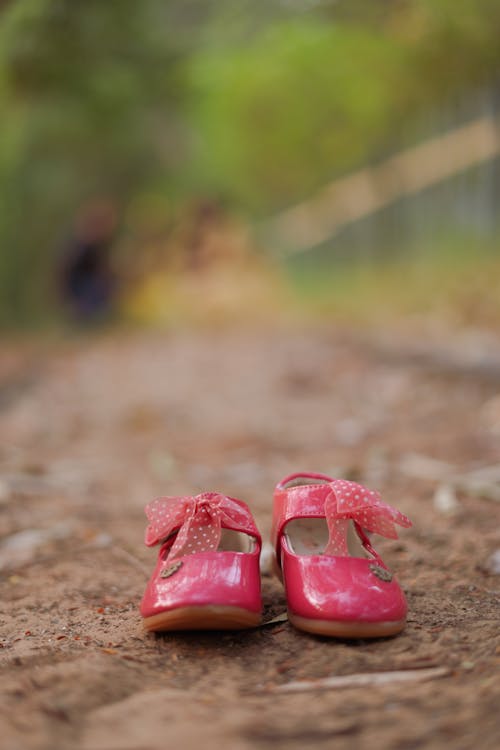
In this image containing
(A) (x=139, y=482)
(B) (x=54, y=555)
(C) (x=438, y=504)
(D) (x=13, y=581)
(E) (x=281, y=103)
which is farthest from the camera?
(E) (x=281, y=103)

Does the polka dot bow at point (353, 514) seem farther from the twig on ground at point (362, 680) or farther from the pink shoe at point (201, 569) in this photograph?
the twig on ground at point (362, 680)

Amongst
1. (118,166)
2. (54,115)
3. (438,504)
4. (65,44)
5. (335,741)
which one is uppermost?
(118,166)

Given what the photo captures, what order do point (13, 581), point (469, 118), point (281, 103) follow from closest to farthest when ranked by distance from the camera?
point (13, 581) → point (469, 118) → point (281, 103)

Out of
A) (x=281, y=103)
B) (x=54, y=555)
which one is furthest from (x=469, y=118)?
(x=54, y=555)

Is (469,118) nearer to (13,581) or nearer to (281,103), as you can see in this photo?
(281,103)

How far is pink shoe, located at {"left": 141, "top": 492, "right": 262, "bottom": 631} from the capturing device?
1086 millimetres

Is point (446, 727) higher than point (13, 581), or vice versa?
point (13, 581)

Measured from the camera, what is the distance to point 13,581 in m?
1.48

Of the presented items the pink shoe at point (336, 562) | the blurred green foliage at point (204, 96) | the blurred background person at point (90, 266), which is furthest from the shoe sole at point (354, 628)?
the blurred background person at point (90, 266)

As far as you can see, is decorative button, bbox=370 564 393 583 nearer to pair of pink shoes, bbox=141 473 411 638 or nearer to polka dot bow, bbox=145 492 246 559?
pair of pink shoes, bbox=141 473 411 638

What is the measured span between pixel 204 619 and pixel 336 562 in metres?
0.24

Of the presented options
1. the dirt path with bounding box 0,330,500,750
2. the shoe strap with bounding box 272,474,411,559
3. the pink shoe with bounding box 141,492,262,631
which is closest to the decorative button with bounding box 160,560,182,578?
the pink shoe with bounding box 141,492,262,631

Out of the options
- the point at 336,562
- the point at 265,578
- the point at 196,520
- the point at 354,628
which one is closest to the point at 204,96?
the point at 265,578

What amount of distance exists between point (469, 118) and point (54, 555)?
234 inches
